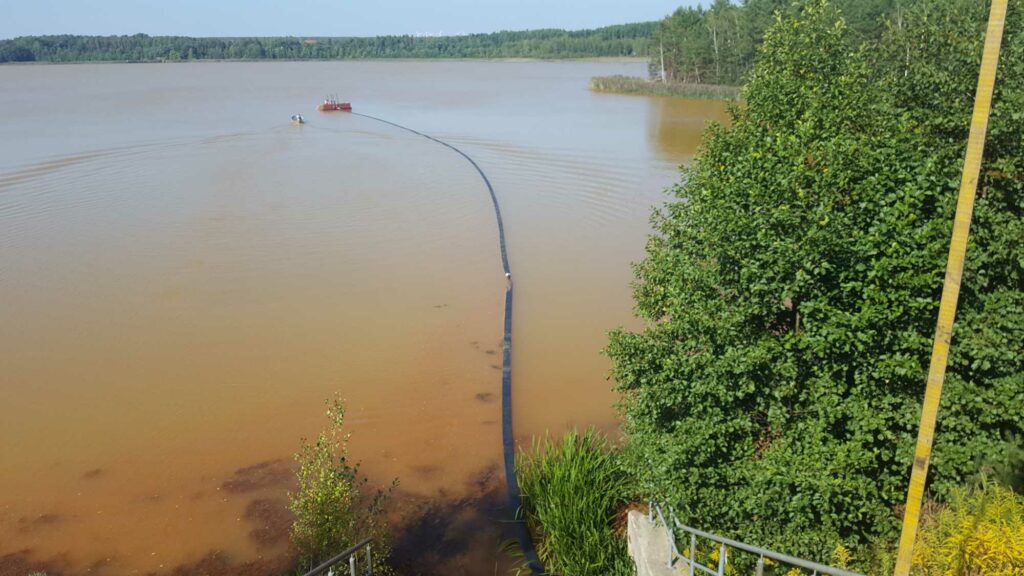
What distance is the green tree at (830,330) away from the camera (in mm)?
5803

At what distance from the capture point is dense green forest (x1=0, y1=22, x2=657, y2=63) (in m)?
118

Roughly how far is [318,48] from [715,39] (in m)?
96.5

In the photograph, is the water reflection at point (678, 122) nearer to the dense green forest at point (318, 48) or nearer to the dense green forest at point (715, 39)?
the dense green forest at point (715, 39)

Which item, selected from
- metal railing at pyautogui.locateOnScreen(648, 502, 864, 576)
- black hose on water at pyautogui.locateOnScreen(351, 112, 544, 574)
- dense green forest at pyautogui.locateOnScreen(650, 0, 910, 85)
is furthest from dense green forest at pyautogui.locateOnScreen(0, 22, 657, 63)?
metal railing at pyautogui.locateOnScreen(648, 502, 864, 576)

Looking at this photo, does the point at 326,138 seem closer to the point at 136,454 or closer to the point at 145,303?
the point at 145,303

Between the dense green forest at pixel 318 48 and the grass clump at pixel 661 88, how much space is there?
58.1 metres

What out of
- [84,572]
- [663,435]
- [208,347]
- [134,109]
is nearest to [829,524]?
[663,435]

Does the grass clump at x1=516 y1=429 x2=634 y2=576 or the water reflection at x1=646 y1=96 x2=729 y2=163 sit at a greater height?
the water reflection at x1=646 y1=96 x2=729 y2=163

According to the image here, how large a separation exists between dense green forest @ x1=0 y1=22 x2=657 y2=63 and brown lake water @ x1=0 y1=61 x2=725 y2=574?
92.8 meters

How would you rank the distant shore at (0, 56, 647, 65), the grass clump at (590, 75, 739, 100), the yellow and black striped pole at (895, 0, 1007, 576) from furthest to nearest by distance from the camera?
the distant shore at (0, 56, 647, 65) → the grass clump at (590, 75, 739, 100) → the yellow and black striped pole at (895, 0, 1007, 576)

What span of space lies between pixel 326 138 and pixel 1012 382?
108 feet

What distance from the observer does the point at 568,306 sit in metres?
14.9

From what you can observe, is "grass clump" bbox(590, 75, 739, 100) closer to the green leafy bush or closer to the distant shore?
the green leafy bush

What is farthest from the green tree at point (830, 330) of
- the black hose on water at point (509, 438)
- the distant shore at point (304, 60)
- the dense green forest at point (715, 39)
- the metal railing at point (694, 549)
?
the distant shore at point (304, 60)
